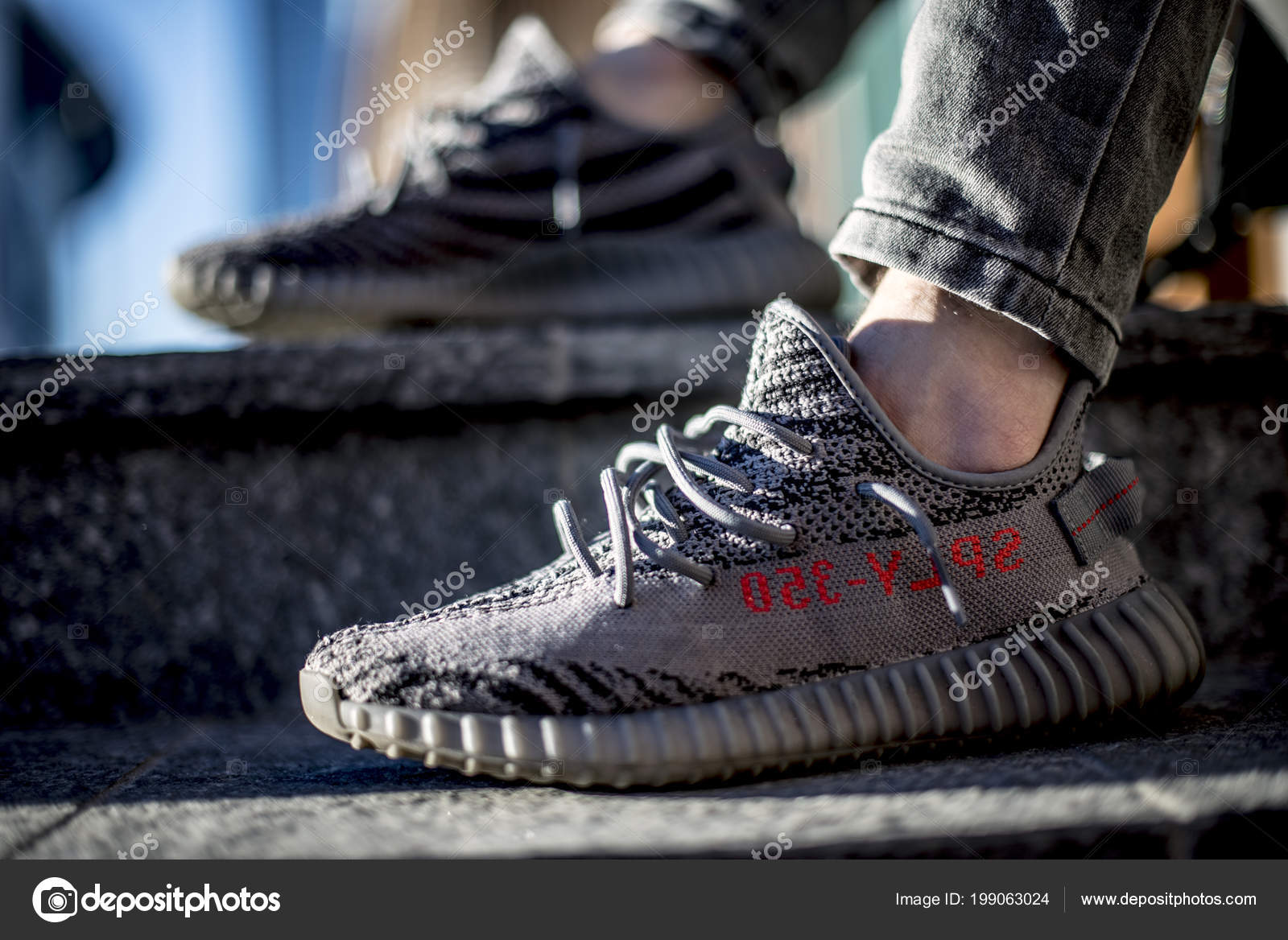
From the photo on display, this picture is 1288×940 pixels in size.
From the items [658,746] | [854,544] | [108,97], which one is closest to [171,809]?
[658,746]

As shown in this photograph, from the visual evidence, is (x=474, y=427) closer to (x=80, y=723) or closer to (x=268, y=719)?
(x=268, y=719)

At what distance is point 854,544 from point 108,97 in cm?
480

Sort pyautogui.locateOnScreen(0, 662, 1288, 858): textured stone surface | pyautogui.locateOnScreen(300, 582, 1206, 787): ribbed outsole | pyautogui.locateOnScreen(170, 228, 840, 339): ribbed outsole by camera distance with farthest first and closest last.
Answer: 1. pyautogui.locateOnScreen(170, 228, 840, 339): ribbed outsole
2. pyautogui.locateOnScreen(300, 582, 1206, 787): ribbed outsole
3. pyautogui.locateOnScreen(0, 662, 1288, 858): textured stone surface

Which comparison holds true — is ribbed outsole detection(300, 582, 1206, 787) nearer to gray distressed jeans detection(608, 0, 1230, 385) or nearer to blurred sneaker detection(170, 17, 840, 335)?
gray distressed jeans detection(608, 0, 1230, 385)

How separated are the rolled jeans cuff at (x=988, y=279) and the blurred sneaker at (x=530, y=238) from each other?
404mm

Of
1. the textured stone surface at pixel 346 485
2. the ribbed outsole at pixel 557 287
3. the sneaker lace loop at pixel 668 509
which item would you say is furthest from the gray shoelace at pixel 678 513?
the ribbed outsole at pixel 557 287

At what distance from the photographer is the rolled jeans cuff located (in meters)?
0.55

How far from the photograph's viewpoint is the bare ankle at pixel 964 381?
22.4 inches

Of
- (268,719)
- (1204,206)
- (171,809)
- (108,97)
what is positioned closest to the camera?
(171,809)

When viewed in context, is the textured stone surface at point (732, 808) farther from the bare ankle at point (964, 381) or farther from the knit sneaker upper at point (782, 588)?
the bare ankle at point (964, 381)

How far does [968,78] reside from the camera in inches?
22.3

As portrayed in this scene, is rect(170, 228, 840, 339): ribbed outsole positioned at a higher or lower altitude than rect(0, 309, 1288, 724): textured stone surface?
higher

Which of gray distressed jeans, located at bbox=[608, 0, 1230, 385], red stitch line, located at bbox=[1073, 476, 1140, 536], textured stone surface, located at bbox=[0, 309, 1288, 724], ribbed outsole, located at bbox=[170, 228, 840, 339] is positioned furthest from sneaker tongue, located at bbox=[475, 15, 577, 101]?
red stitch line, located at bbox=[1073, 476, 1140, 536]
